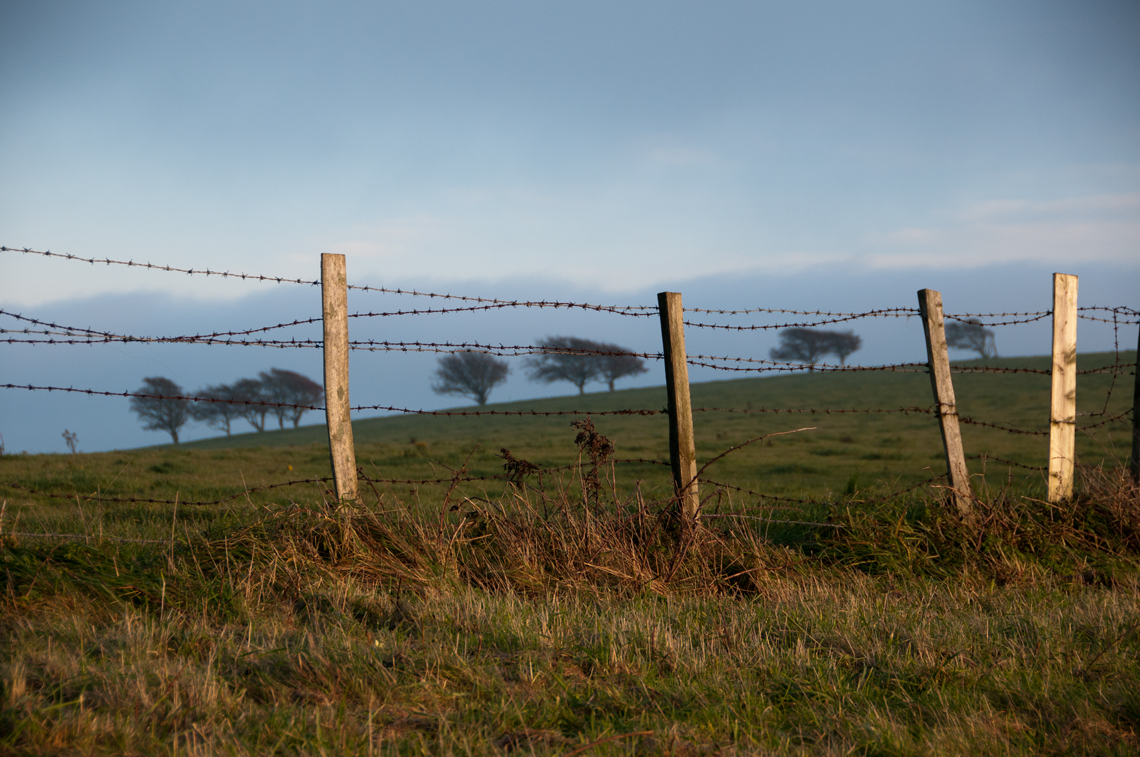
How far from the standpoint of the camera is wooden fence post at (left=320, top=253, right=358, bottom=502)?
16.3 feet

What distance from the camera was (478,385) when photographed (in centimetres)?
6003

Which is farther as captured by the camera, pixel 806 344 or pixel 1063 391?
pixel 806 344

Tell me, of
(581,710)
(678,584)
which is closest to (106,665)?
(581,710)

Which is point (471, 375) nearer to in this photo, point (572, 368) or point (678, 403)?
point (572, 368)

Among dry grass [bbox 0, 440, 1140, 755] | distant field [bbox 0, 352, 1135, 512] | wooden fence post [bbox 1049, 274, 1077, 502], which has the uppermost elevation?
wooden fence post [bbox 1049, 274, 1077, 502]

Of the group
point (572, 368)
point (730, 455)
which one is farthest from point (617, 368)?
point (730, 455)

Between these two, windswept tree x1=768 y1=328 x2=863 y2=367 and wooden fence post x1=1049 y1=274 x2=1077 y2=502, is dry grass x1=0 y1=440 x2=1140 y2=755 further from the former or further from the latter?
windswept tree x1=768 y1=328 x2=863 y2=367

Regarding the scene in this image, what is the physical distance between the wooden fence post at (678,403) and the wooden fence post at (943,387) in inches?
91.8

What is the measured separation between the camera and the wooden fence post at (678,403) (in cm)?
525

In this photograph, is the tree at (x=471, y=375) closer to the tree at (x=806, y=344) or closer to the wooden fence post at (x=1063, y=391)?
the tree at (x=806, y=344)

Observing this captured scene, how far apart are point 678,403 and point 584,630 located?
2.25 m

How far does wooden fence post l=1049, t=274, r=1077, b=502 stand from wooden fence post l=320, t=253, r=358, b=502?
6.37 meters

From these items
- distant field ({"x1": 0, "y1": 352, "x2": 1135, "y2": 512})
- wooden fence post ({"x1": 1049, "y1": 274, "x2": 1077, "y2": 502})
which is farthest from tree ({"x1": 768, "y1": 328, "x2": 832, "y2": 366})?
wooden fence post ({"x1": 1049, "y1": 274, "x2": 1077, "y2": 502})

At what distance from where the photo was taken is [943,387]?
6105mm
